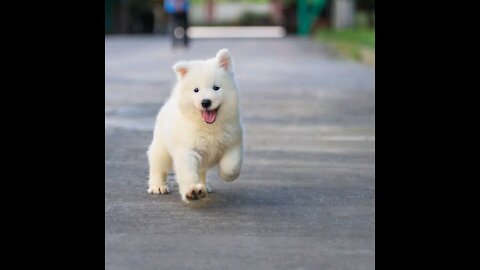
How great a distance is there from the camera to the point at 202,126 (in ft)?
18.9

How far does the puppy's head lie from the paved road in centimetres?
64

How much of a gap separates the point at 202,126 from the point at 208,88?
0.98 ft

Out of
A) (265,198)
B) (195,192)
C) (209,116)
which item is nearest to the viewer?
(195,192)

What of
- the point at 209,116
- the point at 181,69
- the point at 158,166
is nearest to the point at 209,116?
the point at 209,116

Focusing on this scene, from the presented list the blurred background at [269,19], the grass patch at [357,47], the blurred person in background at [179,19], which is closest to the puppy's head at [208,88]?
the grass patch at [357,47]

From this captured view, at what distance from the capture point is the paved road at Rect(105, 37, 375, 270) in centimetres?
467

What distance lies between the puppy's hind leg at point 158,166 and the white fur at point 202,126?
0.16 meters

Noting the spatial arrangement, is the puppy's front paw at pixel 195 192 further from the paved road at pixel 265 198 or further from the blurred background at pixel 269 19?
the blurred background at pixel 269 19

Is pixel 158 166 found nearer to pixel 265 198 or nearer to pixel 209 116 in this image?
pixel 209 116

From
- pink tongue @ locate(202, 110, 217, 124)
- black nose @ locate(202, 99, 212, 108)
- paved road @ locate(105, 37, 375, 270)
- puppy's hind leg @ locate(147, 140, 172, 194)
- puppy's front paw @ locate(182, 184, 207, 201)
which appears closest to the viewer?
paved road @ locate(105, 37, 375, 270)

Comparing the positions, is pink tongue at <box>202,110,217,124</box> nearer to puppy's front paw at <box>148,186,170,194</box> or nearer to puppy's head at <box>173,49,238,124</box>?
puppy's head at <box>173,49,238,124</box>

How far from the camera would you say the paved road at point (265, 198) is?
4668 millimetres

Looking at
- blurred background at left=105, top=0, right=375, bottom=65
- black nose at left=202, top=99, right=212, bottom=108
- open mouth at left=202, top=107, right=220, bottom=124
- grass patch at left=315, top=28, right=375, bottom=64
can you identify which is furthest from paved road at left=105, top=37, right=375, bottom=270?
blurred background at left=105, top=0, right=375, bottom=65
